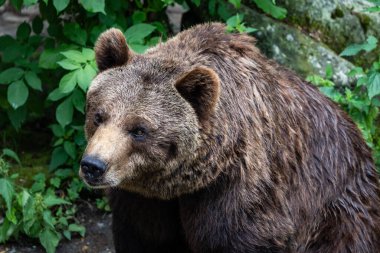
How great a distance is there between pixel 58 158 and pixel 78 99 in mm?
756

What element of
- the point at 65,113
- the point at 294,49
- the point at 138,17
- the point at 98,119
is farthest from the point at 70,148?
the point at 98,119

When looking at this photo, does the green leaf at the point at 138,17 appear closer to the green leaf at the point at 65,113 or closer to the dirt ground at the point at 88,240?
the green leaf at the point at 65,113

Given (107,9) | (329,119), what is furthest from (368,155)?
(107,9)

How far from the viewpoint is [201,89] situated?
16.2 feet

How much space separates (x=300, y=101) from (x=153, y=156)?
4.08 ft

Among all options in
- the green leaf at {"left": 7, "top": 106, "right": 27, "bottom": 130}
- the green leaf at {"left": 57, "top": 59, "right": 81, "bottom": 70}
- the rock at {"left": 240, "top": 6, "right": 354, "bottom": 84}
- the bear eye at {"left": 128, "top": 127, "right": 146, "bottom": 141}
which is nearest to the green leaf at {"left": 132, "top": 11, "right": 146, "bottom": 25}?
the green leaf at {"left": 57, "top": 59, "right": 81, "bottom": 70}

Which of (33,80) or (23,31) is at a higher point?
(23,31)

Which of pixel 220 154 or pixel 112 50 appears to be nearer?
pixel 220 154

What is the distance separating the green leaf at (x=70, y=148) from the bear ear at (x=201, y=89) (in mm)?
2423

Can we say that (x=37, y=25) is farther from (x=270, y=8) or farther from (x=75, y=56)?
(x=270, y=8)

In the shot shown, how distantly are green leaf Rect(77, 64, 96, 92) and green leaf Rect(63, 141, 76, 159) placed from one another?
3.49 feet

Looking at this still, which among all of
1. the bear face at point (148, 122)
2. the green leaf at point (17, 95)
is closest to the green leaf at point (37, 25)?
the green leaf at point (17, 95)

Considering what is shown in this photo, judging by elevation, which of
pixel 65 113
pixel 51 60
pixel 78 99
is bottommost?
pixel 65 113

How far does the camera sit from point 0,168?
21.0 ft
